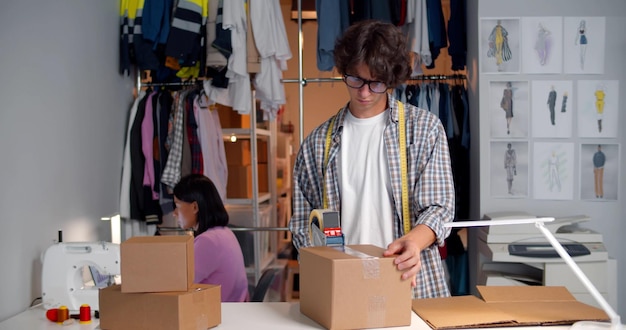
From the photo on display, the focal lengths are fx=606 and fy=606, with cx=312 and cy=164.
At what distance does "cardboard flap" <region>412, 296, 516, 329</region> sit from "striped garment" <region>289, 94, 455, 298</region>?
6.3 inches

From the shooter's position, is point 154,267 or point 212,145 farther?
point 212,145

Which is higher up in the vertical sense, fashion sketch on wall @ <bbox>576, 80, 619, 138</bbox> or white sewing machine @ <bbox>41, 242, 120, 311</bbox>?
fashion sketch on wall @ <bbox>576, 80, 619, 138</bbox>

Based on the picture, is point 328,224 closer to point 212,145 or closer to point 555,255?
point 555,255

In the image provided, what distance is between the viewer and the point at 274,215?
511 cm

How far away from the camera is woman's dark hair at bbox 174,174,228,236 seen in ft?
9.54

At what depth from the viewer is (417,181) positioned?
1.92m

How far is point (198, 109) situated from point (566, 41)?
7.50ft

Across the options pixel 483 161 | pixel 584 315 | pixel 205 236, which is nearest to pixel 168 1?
pixel 205 236

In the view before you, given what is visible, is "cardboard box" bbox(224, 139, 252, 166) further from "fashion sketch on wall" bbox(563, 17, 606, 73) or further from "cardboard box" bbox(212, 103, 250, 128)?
"fashion sketch on wall" bbox(563, 17, 606, 73)

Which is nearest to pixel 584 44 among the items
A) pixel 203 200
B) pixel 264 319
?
pixel 203 200

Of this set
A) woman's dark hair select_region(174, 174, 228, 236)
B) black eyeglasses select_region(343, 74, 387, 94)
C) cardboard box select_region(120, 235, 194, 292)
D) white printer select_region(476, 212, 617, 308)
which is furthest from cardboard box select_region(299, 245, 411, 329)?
white printer select_region(476, 212, 617, 308)

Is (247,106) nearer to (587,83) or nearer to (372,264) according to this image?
(587,83)

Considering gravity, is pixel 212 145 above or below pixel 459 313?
above

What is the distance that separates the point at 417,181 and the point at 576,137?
201cm
